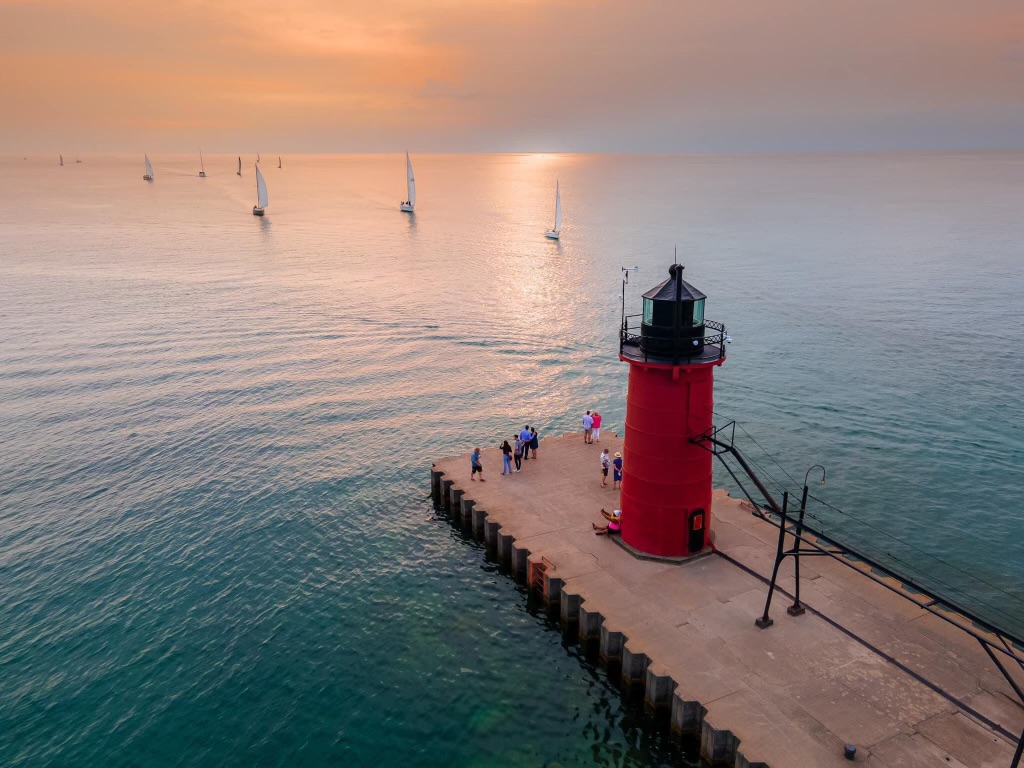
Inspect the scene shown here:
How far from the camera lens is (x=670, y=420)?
21.8m

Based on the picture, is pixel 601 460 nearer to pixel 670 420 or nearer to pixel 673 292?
pixel 670 420

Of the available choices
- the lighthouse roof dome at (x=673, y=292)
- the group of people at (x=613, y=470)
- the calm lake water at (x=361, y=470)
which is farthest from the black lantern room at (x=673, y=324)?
the calm lake water at (x=361, y=470)

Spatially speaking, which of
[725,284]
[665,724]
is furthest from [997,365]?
[665,724]

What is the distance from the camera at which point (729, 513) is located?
2606 centimetres

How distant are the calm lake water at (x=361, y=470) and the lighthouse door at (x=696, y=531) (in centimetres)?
530

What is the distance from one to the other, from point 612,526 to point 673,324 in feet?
25.7

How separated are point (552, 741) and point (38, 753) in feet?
45.6

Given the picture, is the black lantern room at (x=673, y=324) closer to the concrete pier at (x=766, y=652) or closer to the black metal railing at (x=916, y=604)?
the black metal railing at (x=916, y=604)

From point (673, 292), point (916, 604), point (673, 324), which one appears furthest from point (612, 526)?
point (916, 604)

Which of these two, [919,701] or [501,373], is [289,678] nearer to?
[919,701]

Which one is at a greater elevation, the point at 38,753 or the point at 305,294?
the point at 305,294

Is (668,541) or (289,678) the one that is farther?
(668,541)

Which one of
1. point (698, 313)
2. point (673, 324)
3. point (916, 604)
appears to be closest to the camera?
point (916, 604)

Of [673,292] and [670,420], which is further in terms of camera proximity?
[670,420]
